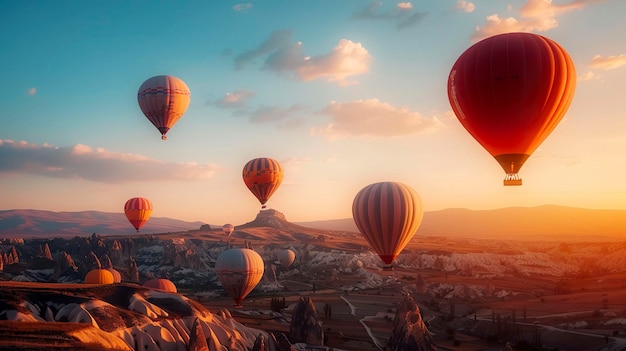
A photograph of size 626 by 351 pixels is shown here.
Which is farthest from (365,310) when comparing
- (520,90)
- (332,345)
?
(520,90)

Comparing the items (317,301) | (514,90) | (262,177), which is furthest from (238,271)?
(514,90)

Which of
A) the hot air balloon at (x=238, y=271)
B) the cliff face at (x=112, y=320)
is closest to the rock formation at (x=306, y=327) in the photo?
the hot air balloon at (x=238, y=271)

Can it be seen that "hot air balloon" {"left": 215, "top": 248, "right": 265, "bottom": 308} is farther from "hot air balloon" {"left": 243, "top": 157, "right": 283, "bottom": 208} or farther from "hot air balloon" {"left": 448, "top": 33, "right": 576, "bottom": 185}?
"hot air balloon" {"left": 448, "top": 33, "right": 576, "bottom": 185}

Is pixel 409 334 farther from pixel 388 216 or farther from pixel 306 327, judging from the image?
pixel 388 216

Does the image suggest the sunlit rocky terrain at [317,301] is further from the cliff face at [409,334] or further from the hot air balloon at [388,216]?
the hot air balloon at [388,216]

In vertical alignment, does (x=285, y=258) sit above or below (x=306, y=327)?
above

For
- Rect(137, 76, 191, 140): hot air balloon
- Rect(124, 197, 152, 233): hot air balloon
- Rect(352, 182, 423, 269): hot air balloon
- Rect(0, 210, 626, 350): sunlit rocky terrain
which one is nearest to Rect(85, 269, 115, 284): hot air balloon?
Rect(0, 210, 626, 350): sunlit rocky terrain
